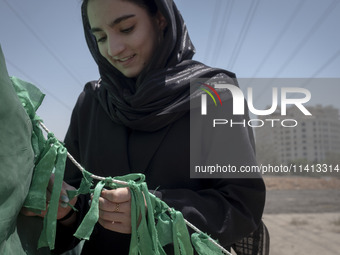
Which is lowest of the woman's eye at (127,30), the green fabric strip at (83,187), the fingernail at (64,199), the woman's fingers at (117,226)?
the woman's fingers at (117,226)

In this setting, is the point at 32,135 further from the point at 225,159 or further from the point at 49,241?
the point at 225,159

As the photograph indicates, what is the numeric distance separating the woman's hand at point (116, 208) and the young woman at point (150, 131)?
0.51 ft

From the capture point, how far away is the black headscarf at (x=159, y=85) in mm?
1308

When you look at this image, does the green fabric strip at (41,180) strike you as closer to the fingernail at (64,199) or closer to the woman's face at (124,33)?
the fingernail at (64,199)

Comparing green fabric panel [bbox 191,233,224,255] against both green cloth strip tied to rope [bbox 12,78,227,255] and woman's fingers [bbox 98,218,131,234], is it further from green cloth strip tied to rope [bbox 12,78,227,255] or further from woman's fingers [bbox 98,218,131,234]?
woman's fingers [bbox 98,218,131,234]

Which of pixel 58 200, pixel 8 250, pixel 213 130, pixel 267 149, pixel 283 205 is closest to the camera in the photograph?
pixel 8 250

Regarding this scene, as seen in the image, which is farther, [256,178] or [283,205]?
[283,205]

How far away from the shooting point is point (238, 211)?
114 centimetres

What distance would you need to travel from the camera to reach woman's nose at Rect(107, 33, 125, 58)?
4.22 ft

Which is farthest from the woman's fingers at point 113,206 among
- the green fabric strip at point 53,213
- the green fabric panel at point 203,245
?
the green fabric panel at point 203,245

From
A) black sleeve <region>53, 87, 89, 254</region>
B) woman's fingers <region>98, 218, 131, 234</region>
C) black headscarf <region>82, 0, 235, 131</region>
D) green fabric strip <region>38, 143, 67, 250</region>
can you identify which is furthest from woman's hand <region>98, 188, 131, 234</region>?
black headscarf <region>82, 0, 235, 131</region>

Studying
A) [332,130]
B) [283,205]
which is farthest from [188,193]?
[332,130]

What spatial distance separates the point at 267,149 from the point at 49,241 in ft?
103

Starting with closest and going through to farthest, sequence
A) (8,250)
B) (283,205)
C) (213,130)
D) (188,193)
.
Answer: (8,250) < (188,193) < (213,130) < (283,205)
